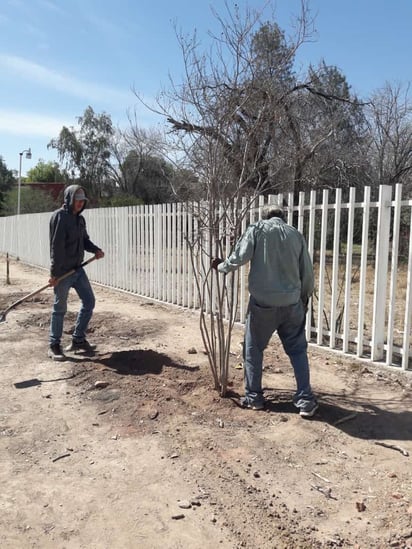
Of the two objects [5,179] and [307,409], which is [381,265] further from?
[5,179]

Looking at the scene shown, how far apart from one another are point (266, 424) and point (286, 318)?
840 mm

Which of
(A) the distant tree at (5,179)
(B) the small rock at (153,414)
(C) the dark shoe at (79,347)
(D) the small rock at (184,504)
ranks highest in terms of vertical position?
(A) the distant tree at (5,179)

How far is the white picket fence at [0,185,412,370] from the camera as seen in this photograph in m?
5.18

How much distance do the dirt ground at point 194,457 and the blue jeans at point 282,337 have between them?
228mm

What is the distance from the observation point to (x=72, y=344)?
5.97 meters

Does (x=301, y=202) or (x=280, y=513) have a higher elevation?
(x=301, y=202)

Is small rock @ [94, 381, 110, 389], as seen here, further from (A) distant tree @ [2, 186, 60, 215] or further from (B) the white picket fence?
(A) distant tree @ [2, 186, 60, 215]

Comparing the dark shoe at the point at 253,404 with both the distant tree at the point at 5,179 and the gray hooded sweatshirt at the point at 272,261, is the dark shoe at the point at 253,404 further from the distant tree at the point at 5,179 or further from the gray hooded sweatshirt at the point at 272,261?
the distant tree at the point at 5,179

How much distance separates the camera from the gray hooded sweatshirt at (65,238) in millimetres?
5508

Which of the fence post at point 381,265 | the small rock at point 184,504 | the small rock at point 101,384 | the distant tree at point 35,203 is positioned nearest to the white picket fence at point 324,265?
the fence post at point 381,265

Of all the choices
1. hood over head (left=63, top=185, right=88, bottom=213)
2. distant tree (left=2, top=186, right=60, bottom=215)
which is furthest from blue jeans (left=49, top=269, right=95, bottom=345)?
distant tree (left=2, top=186, right=60, bottom=215)

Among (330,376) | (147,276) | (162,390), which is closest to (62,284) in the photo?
(162,390)

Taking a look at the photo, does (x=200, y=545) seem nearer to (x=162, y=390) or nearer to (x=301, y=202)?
(x=162, y=390)

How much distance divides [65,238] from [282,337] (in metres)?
2.80
